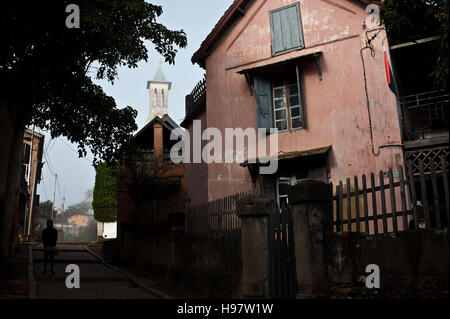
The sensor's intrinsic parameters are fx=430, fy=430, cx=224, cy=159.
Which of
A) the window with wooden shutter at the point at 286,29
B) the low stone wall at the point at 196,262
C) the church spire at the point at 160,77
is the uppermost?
the church spire at the point at 160,77

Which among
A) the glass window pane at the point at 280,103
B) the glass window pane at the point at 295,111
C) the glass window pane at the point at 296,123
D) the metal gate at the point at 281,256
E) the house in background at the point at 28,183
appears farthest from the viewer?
the house in background at the point at 28,183

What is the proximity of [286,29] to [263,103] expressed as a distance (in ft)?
8.46

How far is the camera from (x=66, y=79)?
13680 mm

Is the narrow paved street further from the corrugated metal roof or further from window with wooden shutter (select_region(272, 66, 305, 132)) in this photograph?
window with wooden shutter (select_region(272, 66, 305, 132))

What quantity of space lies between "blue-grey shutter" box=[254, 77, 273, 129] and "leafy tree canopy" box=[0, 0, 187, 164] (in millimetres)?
2713

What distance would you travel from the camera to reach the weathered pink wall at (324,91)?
12.1m

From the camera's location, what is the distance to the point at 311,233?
6285 mm

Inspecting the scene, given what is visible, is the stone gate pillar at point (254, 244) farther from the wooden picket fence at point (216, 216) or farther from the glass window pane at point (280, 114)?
the glass window pane at point (280, 114)

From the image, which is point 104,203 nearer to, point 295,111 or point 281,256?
point 295,111

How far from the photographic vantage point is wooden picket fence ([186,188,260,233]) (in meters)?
8.70

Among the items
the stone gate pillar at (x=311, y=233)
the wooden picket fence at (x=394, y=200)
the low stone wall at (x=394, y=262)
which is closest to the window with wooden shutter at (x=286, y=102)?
the wooden picket fence at (x=394, y=200)

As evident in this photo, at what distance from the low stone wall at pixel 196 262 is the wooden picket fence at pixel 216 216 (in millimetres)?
176

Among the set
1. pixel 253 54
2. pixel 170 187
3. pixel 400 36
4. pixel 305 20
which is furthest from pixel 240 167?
pixel 170 187

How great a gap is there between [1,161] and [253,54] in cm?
843
